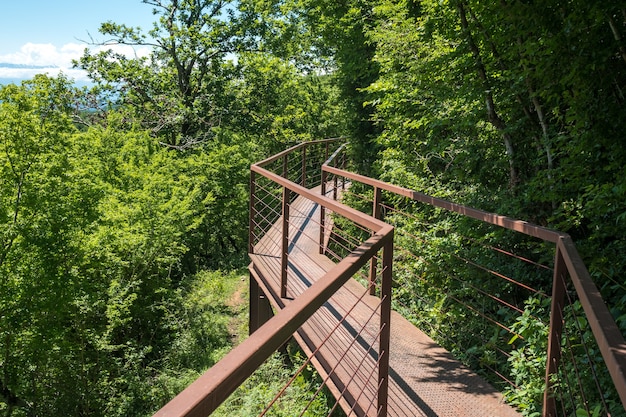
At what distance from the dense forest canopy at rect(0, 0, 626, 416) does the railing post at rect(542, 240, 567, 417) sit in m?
0.26

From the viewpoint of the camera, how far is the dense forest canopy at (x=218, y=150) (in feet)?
10.8

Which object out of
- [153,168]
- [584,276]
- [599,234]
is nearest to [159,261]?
[153,168]

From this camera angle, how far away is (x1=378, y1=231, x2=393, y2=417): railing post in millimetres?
2236

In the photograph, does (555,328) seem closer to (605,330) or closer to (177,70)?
(605,330)

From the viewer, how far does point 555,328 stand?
7.49ft

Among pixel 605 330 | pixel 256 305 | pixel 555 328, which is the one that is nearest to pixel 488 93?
pixel 555 328

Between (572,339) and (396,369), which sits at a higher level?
(572,339)

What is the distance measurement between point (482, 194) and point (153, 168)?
10.2 meters

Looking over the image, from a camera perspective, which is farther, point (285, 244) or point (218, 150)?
point (218, 150)

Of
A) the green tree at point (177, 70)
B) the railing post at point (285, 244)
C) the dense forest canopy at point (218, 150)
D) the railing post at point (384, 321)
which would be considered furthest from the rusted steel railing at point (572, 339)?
the green tree at point (177, 70)

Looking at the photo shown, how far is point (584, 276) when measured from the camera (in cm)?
166

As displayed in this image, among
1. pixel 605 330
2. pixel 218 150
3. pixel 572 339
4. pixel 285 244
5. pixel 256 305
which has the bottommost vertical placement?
pixel 256 305

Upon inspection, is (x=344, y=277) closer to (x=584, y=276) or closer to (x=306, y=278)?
(x=584, y=276)

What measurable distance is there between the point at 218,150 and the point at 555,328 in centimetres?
1442
